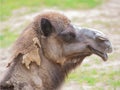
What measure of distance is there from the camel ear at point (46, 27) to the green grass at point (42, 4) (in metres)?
15.0

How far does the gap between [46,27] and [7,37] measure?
11.5 meters

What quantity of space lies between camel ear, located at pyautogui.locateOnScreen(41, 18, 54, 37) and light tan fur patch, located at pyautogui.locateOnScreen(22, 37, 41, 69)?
190mm

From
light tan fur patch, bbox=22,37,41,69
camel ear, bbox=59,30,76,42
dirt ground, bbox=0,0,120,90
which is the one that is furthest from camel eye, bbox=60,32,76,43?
dirt ground, bbox=0,0,120,90

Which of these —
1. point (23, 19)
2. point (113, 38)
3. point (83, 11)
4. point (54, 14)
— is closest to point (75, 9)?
point (83, 11)

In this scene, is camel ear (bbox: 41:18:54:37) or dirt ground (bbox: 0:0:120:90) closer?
camel ear (bbox: 41:18:54:37)

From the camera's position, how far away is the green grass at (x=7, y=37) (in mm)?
18888

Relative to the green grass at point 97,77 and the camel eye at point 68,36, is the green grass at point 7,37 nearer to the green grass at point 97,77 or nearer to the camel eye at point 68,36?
the green grass at point 97,77

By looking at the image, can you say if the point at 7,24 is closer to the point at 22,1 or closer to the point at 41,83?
the point at 22,1

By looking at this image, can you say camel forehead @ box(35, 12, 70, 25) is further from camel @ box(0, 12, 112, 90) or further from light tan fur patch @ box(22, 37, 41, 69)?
light tan fur patch @ box(22, 37, 41, 69)

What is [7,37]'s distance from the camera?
2023 cm

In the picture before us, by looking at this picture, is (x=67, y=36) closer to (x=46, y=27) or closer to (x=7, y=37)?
(x=46, y=27)

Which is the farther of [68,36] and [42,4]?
[42,4]

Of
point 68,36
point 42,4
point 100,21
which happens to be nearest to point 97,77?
point 68,36

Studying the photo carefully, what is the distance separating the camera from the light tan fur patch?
28.1ft
